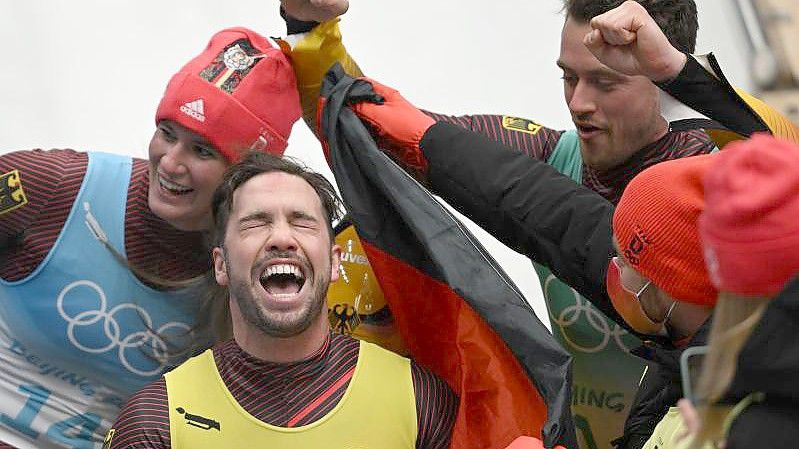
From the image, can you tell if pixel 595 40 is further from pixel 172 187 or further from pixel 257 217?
pixel 172 187

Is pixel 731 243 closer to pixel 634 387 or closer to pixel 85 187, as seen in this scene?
pixel 634 387

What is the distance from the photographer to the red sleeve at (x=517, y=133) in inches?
83.0

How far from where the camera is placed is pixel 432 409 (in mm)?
1783

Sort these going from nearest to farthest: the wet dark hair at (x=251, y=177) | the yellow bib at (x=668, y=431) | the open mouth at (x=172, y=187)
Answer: the yellow bib at (x=668, y=431), the wet dark hair at (x=251, y=177), the open mouth at (x=172, y=187)

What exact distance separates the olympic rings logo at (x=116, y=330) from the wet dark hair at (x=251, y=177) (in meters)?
0.19

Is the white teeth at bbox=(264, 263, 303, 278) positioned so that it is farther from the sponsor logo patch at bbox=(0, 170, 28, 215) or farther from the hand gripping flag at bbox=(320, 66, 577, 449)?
the sponsor logo patch at bbox=(0, 170, 28, 215)

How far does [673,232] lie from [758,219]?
14.8 inches

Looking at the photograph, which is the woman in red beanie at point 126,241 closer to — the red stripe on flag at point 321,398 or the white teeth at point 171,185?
the white teeth at point 171,185

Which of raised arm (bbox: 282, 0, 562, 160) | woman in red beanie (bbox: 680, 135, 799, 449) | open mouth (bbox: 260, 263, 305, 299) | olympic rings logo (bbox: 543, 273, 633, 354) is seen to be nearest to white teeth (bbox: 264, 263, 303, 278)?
open mouth (bbox: 260, 263, 305, 299)

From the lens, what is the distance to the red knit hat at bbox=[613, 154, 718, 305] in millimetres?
1447

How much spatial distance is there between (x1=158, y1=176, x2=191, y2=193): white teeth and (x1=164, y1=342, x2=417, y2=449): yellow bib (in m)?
0.34

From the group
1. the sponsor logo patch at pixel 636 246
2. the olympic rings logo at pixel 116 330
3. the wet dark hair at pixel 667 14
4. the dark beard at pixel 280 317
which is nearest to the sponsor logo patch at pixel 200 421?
the dark beard at pixel 280 317

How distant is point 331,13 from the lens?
6.36 feet

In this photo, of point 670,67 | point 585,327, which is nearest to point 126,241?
point 585,327
